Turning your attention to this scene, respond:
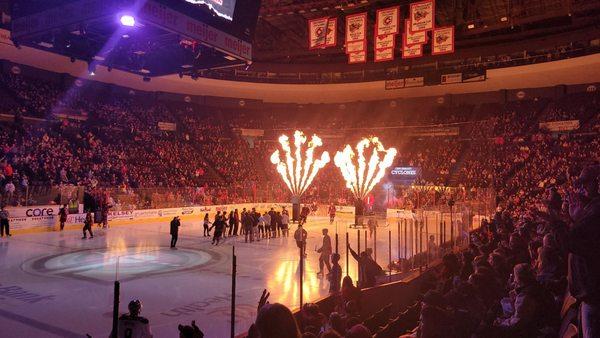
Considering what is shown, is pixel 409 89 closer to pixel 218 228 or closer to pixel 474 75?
pixel 474 75

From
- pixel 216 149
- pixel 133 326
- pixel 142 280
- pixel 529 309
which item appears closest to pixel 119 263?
pixel 142 280

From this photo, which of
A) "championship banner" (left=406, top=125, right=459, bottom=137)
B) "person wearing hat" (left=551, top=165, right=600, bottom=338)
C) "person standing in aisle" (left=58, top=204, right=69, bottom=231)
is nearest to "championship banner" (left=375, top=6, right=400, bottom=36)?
"person standing in aisle" (left=58, top=204, right=69, bottom=231)

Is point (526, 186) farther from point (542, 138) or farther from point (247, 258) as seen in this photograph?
point (247, 258)

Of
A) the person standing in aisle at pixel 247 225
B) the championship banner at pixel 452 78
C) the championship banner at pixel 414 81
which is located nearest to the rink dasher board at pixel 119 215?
the person standing in aisle at pixel 247 225

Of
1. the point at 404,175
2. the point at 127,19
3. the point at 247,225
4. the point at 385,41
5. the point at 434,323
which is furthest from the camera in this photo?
the point at 404,175

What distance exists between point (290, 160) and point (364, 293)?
2459 centimetres

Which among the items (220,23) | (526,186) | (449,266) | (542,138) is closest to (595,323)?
(449,266)

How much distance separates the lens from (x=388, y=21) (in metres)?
20.8

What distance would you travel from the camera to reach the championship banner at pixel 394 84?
45.2 metres

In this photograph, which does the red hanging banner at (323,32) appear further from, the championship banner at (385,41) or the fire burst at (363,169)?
the fire burst at (363,169)

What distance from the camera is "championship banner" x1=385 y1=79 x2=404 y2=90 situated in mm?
45250

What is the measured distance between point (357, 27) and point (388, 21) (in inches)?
66.8

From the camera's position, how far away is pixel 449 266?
835cm

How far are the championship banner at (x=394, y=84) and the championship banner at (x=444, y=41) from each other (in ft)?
73.9
